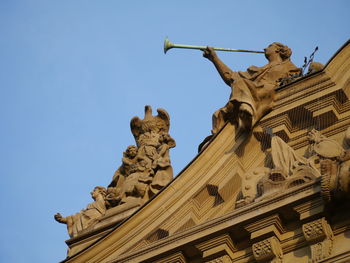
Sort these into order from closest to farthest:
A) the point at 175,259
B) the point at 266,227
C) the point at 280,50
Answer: the point at 266,227, the point at 175,259, the point at 280,50

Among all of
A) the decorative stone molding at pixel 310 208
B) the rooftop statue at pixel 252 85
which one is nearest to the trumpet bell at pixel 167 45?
the rooftop statue at pixel 252 85

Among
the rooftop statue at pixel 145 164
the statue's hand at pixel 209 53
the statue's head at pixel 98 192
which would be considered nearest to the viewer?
the rooftop statue at pixel 145 164

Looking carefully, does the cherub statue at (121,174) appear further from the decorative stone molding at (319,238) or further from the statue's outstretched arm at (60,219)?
the decorative stone molding at (319,238)

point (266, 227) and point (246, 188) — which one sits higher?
point (246, 188)

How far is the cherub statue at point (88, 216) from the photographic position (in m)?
19.2

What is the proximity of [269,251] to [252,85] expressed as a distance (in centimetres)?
370

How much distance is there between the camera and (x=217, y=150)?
1761cm

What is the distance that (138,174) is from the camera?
62.8ft

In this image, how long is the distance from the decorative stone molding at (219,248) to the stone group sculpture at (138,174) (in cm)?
338

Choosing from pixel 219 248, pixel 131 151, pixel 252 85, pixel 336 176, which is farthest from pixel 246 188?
pixel 131 151

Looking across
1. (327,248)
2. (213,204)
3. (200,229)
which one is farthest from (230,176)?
(327,248)

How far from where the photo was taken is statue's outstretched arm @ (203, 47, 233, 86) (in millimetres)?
18953

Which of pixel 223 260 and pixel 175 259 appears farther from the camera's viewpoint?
pixel 175 259

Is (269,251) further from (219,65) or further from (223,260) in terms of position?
(219,65)
